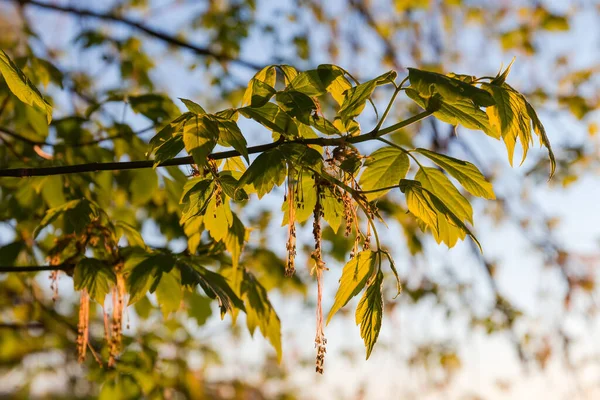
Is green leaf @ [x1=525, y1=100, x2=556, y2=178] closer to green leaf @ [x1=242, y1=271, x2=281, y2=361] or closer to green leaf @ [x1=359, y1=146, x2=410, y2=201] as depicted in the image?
green leaf @ [x1=359, y1=146, x2=410, y2=201]

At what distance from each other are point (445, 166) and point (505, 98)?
0.16 metres

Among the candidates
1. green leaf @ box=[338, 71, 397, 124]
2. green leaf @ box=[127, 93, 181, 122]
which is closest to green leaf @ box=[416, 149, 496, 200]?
green leaf @ box=[338, 71, 397, 124]

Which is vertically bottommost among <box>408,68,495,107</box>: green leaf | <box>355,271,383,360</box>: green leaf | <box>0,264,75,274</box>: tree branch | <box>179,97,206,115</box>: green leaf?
<box>355,271,383,360</box>: green leaf

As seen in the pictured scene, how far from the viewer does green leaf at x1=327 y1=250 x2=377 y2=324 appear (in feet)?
3.40

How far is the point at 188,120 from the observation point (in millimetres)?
938

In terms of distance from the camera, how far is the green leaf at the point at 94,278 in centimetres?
121

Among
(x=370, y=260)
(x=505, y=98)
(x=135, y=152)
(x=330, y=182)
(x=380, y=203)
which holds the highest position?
(x=380, y=203)

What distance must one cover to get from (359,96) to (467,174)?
0.85ft

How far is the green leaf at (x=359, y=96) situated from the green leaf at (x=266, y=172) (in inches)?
5.4

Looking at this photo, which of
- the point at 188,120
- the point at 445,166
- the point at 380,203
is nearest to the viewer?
the point at 188,120

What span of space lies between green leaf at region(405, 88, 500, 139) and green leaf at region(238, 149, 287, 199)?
257 millimetres

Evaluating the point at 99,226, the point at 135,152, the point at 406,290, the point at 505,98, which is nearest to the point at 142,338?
the point at 135,152

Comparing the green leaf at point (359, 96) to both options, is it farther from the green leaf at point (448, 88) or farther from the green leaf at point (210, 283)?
the green leaf at point (210, 283)

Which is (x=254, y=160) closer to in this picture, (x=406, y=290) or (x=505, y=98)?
(x=505, y=98)
